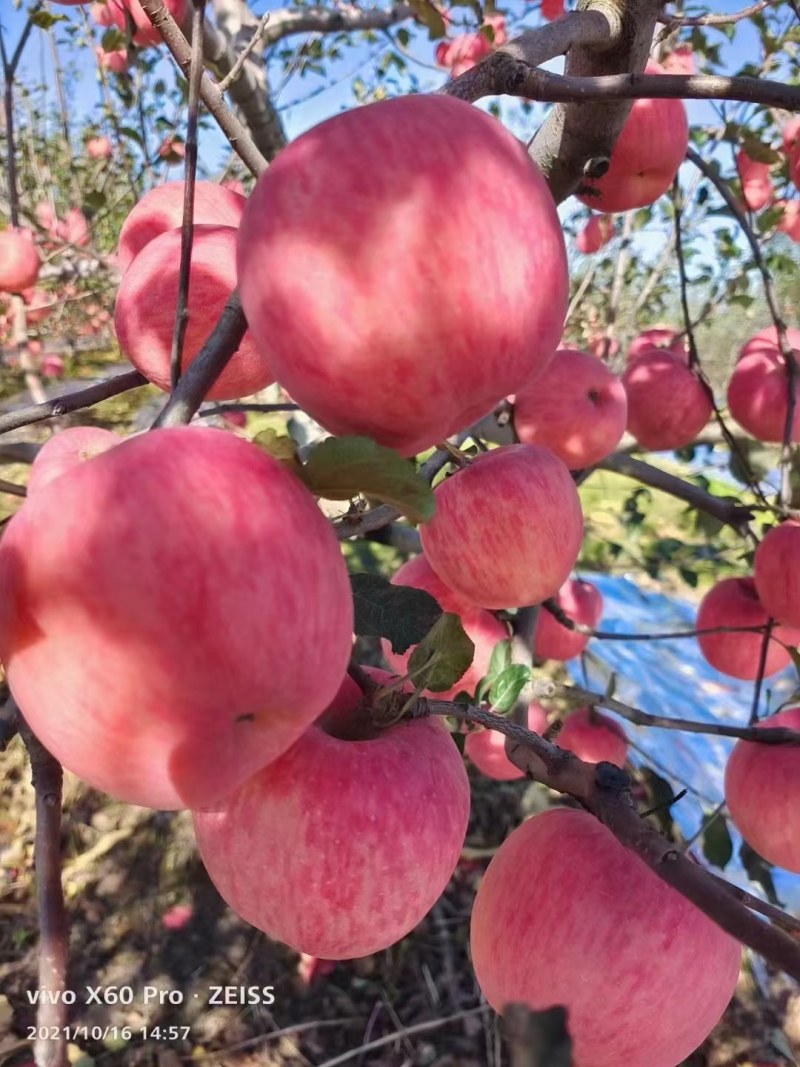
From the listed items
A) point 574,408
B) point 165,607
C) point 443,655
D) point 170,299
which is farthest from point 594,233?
point 165,607

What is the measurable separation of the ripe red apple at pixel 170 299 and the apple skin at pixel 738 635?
1187mm

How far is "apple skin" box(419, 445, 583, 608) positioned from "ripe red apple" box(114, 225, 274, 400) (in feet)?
1.18

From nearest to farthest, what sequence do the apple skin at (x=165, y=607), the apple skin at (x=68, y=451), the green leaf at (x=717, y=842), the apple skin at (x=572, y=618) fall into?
the apple skin at (x=165, y=607)
the apple skin at (x=68, y=451)
the green leaf at (x=717, y=842)
the apple skin at (x=572, y=618)

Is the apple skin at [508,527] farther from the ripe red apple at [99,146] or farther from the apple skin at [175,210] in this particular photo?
the ripe red apple at [99,146]

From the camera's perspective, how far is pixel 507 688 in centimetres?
81

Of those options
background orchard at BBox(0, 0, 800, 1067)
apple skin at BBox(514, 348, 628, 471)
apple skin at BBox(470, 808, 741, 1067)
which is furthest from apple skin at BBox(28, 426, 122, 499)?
apple skin at BBox(514, 348, 628, 471)

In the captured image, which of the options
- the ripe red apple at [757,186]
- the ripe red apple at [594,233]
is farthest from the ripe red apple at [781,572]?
the ripe red apple at [594,233]

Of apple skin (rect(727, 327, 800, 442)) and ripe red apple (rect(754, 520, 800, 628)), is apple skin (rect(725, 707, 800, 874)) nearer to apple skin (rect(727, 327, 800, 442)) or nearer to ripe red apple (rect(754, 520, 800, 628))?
ripe red apple (rect(754, 520, 800, 628))

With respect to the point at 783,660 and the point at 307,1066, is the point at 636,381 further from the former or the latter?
the point at 307,1066

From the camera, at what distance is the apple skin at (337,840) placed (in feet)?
1.76

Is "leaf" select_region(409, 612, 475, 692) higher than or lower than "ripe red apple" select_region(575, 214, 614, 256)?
higher

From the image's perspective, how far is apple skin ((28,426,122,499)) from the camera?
483 millimetres

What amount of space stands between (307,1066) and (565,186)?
1.67 meters

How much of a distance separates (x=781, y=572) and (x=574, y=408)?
1.50ft
